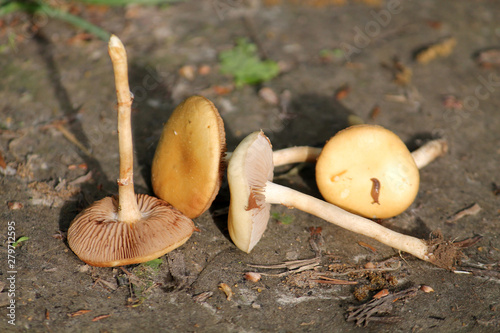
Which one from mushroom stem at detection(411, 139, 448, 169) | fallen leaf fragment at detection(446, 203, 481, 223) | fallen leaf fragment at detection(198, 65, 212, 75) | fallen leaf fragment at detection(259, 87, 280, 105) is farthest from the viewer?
fallen leaf fragment at detection(198, 65, 212, 75)

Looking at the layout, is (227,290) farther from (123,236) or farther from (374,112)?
(374,112)

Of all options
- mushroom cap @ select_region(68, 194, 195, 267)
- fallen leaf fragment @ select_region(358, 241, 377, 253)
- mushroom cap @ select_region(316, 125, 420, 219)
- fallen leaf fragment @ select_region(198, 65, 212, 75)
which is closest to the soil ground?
fallen leaf fragment @ select_region(358, 241, 377, 253)

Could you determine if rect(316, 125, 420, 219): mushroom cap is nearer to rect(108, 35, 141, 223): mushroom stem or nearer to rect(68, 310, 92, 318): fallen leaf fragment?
rect(108, 35, 141, 223): mushroom stem

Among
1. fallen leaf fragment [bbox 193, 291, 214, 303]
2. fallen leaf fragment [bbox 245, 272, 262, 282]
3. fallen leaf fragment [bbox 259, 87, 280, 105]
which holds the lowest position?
A: fallen leaf fragment [bbox 259, 87, 280, 105]

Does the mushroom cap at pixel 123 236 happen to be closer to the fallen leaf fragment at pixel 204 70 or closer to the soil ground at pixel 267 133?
the soil ground at pixel 267 133

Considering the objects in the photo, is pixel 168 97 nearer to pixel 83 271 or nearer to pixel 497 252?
pixel 83 271

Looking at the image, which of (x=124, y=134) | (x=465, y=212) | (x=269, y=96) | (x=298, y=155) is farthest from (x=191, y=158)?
(x=465, y=212)

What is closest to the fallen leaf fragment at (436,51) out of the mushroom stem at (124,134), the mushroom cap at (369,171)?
the mushroom cap at (369,171)
